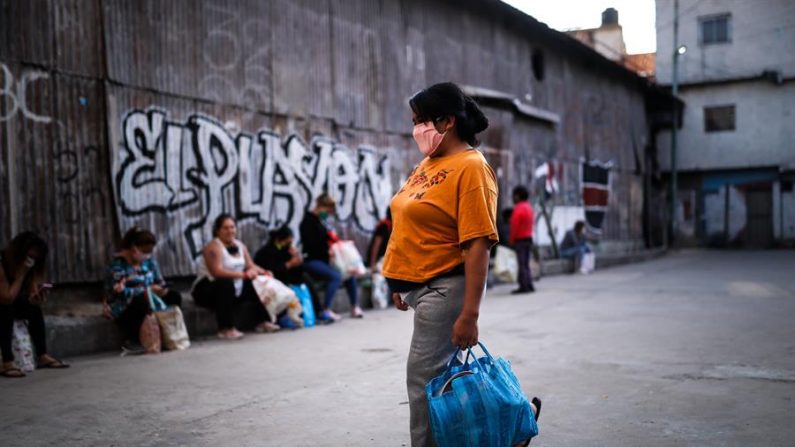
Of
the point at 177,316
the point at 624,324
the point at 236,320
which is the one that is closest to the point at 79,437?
the point at 177,316

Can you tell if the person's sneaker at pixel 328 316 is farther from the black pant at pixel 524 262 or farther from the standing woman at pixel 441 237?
the standing woman at pixel 441 237

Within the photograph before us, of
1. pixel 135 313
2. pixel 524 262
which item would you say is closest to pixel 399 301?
pixel 135 313

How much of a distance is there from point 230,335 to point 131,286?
1.40 meters

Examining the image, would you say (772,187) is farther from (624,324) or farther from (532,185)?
(624,324)

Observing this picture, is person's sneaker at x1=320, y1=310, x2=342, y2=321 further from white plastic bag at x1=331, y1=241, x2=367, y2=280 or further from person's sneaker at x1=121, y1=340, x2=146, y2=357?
person's sneaker at x1=121, y1=340, x2=146, y2=357

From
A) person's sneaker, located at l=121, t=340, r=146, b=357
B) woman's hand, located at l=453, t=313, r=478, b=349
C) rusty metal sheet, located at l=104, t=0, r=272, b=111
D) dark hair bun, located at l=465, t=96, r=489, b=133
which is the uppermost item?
rusty metal sheet, located at l=104, t=0, r=272, b=111

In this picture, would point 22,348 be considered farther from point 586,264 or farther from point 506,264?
point 586,264

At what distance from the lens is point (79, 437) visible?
463cm

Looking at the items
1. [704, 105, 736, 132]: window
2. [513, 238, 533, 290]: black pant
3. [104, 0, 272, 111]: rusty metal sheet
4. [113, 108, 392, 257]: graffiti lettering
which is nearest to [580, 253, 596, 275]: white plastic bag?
[513, 238, 533, 290]: black pant

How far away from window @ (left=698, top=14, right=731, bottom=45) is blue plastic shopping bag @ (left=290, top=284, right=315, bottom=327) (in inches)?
1112

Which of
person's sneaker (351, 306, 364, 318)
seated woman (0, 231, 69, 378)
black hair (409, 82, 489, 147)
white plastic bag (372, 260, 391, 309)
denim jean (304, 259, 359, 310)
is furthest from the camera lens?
white plastic bag (372, 260, 391, 309)

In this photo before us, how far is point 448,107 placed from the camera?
3.53m

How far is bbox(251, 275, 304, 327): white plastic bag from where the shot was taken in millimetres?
9633

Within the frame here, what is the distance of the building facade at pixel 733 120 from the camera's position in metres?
31.8
